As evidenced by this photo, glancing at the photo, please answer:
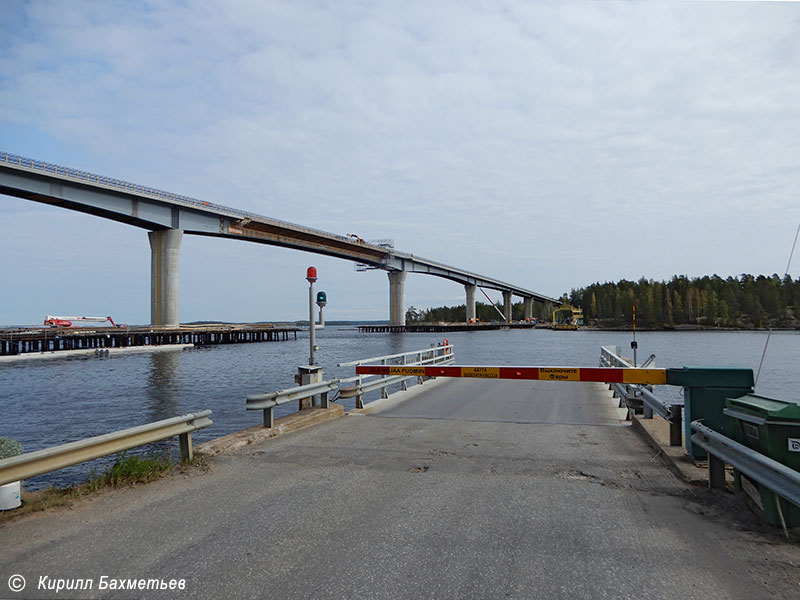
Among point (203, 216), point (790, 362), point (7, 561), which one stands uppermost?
point (203, 216)

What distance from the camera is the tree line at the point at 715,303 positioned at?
466 ft

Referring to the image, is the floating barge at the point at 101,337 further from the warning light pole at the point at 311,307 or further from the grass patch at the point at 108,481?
the grass patch at the point at 108,481

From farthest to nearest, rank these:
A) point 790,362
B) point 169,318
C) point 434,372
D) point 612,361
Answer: point 169,318 → point 790,362 → point 612,361 → point 434,372

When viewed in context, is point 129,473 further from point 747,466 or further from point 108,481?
point 747,466

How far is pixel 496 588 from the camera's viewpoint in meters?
3.65

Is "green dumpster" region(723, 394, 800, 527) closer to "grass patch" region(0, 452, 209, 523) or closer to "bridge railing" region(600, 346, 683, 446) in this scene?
"bridge railing" region(600, 346, 683, 446)

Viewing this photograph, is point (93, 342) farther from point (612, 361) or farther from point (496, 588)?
point (496, 588)

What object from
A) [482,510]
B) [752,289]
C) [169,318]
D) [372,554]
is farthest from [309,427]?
[752,289]

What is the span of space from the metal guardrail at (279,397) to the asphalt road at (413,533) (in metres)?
0.92

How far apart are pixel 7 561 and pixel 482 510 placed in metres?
4.04

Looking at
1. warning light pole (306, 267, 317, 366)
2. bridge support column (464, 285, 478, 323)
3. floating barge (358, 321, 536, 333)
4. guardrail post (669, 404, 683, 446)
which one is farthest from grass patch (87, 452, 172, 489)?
floating barge (358, 321, 536, 333)

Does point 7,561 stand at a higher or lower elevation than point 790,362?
higher

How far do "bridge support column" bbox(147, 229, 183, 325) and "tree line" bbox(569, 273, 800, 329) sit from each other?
124211 mm

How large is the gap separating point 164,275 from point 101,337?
11.0 m
